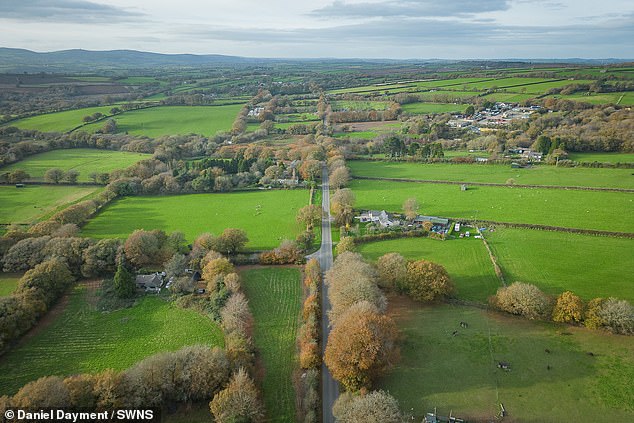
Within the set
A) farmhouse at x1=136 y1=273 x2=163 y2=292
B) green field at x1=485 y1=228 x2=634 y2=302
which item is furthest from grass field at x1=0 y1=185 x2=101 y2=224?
green field at x1=485 y1=228 x2=634 y2=302

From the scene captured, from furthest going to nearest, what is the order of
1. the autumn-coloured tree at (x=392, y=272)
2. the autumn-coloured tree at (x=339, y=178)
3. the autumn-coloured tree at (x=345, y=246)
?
the autumn-coloured tree at (x=339, y=178) < the autumn-coloured tree at (x=345, y=246) < the autumn-coloured tree at (x=392, y=272)

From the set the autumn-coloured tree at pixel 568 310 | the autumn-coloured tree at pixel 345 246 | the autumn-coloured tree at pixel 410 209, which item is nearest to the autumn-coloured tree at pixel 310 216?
the autumn-coloured tree at pixel 345 246

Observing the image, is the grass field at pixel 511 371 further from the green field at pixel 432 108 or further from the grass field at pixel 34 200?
the green field at pixel 432 108

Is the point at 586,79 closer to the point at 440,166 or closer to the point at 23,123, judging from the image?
the point at 440,166

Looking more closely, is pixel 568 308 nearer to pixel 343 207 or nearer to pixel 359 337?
pixel 359 337

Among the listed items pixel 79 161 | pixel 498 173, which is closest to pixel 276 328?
pixel 498 173

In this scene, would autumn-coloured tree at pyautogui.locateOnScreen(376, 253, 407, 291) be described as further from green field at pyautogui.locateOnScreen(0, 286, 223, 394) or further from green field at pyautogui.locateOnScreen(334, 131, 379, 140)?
green field at pyautogui.locateOnScreen(334, 131, 379, 140)

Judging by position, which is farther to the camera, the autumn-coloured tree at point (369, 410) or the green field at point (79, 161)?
the green field at point (79, 161)
